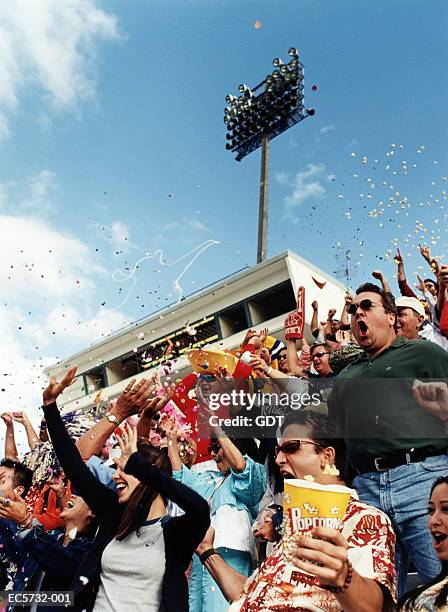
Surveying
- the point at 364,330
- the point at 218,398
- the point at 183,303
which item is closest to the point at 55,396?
the point at 218,398

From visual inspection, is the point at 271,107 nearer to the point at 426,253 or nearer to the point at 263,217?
the point at 263,217

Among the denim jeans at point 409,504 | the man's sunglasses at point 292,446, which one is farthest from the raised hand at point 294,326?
the man's sunglasses at point 292,446

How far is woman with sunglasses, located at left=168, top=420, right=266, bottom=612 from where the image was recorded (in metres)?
3.48

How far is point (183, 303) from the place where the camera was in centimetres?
2317

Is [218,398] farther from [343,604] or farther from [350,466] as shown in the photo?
[343,604]

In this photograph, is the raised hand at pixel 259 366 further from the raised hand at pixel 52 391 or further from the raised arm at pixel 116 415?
the raised hand at pixel 52 391

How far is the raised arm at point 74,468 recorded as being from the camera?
289 centimetres

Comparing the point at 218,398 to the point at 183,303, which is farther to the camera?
the point at 183,303

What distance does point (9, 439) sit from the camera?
5164mm

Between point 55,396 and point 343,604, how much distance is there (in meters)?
1.81

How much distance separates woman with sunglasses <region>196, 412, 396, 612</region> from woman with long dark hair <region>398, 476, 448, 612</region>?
248 millimetres

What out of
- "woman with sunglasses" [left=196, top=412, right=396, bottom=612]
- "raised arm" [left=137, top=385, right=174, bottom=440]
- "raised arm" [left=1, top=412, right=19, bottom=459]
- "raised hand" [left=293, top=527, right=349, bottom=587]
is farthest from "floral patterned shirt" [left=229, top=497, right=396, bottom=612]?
"raised arm" [left=1, top=412, right=19, bottom=459]

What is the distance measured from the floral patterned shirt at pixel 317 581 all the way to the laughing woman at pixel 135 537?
1.49ft

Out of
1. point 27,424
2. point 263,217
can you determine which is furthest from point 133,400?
point 263,217
